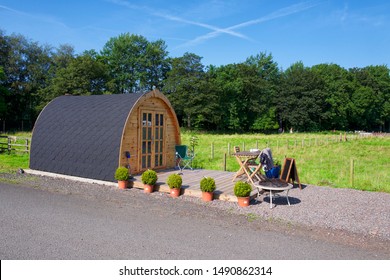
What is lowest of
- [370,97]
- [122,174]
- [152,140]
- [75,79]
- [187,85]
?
[122,174]

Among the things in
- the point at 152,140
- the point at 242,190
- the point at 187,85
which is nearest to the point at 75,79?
the point at 187,85

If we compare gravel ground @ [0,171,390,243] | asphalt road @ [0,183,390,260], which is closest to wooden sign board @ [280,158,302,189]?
gravel ground @ [0,171,390,243]

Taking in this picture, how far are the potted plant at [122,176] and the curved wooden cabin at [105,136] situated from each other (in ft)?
1.51

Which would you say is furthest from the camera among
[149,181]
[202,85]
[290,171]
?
[202,85]

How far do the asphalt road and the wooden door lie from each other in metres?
3.44

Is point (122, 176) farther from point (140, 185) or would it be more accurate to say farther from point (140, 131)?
point (140, 131)

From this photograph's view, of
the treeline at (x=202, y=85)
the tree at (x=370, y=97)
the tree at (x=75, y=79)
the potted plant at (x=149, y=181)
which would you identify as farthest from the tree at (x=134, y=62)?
the potted plant at (x=149, y=181)

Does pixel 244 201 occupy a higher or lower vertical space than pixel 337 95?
lower

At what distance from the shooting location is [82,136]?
10.1 m

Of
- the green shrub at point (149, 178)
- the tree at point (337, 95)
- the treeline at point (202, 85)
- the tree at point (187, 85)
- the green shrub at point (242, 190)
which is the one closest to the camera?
the green shrub at point (242, 190)

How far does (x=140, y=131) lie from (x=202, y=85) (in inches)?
1424

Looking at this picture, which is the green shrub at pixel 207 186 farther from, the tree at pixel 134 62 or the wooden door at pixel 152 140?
the tree at pixel 134 62

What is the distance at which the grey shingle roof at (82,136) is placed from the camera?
9469 millimetres

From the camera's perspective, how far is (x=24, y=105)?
44.5 meters
